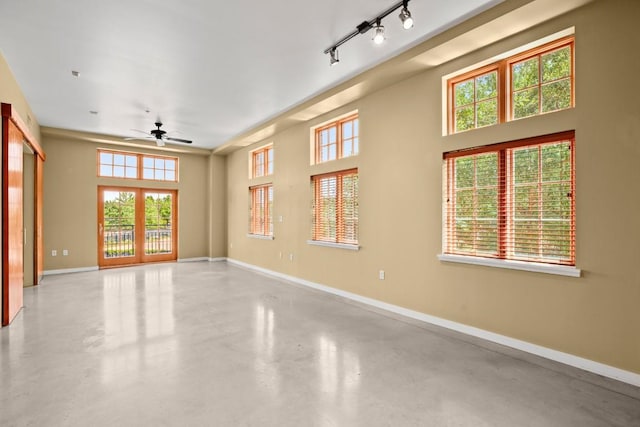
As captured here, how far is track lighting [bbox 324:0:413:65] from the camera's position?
2.74 metres

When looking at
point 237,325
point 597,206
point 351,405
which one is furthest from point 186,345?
point 597,206

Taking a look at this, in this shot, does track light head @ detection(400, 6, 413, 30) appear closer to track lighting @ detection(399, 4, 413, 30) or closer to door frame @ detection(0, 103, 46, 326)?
track lighting @ detection(399, 4, 413, 30)

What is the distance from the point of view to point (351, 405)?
2273mm

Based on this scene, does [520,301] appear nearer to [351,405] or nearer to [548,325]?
[548,325]

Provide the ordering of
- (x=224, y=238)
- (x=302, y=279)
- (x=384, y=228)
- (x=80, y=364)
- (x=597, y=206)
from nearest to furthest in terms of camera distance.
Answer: (x=597, y=206)
(x=80, y=364)
(x=384, y=228)
(x=302, y=279)
(x=224, y=238)

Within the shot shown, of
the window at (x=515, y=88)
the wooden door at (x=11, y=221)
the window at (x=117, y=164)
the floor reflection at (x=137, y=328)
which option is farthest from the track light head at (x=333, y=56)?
the window at (x=117, y=164)

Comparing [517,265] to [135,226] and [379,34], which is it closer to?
[379,34]

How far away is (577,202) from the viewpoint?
2797 mm

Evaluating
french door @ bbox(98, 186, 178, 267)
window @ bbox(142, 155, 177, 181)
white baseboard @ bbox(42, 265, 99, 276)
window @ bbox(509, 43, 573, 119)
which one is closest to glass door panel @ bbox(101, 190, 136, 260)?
french door @ bbox(98, 186, 178, 267)

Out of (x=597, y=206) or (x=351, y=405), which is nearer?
(x=351, y=405)

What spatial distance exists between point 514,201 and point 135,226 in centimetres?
837

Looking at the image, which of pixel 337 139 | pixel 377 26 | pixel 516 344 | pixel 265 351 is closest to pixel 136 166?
pixel 337 139

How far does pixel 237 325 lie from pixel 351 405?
2.04m

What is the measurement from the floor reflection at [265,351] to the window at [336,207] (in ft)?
5.45
